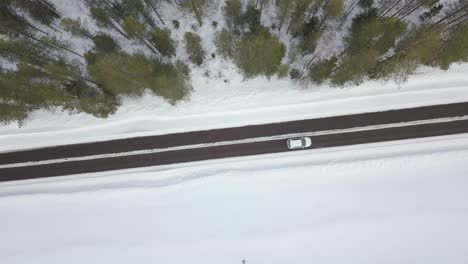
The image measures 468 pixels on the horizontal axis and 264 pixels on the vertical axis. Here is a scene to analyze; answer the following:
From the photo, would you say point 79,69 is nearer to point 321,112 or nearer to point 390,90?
point 321,112

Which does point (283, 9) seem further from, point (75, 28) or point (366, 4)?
point (75, 28)

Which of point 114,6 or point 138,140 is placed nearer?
point 114,6

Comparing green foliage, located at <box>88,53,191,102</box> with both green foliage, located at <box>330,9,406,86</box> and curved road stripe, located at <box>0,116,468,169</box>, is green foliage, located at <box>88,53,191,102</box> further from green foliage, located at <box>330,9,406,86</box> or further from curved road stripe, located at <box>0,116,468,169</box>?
green foliage, located at <box>330,9,406,86</box>

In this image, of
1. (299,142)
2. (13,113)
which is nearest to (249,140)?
(299,142)

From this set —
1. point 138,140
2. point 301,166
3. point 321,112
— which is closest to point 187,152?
point 138,140

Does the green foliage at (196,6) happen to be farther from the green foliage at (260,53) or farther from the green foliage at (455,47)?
the green foliage at (455,47)

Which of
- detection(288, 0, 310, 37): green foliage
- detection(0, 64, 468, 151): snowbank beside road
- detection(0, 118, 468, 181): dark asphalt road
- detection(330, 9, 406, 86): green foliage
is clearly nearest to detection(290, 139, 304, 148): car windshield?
detection(0, 118, 468, 181): dark asphalt road
